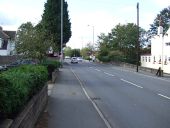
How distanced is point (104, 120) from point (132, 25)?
85.2 meters

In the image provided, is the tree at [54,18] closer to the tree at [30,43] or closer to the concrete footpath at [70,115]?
the tree at [30,43]

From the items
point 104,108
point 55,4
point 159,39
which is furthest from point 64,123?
point 55,4

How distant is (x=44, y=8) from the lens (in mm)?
85812

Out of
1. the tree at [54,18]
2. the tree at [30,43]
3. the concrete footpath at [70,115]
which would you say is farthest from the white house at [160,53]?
the concrete footpath at [70,115]

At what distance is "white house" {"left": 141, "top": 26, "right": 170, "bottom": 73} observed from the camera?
60.4 m

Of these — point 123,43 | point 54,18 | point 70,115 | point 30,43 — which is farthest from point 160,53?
point 70,115

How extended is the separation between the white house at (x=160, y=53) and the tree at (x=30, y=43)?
28418 millimetres

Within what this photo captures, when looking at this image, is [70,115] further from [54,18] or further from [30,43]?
[54,18]

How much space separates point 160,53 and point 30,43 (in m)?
34.0

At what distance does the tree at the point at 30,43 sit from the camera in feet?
110

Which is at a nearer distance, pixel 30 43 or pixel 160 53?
pixel 30 43

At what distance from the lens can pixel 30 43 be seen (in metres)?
33.6

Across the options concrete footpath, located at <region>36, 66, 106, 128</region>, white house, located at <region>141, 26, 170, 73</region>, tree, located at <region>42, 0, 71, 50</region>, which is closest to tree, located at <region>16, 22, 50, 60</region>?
concrete footpath, located at <region>36, 66, 106, 128</region>

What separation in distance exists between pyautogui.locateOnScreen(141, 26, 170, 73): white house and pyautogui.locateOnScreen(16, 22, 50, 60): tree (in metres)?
28.4
